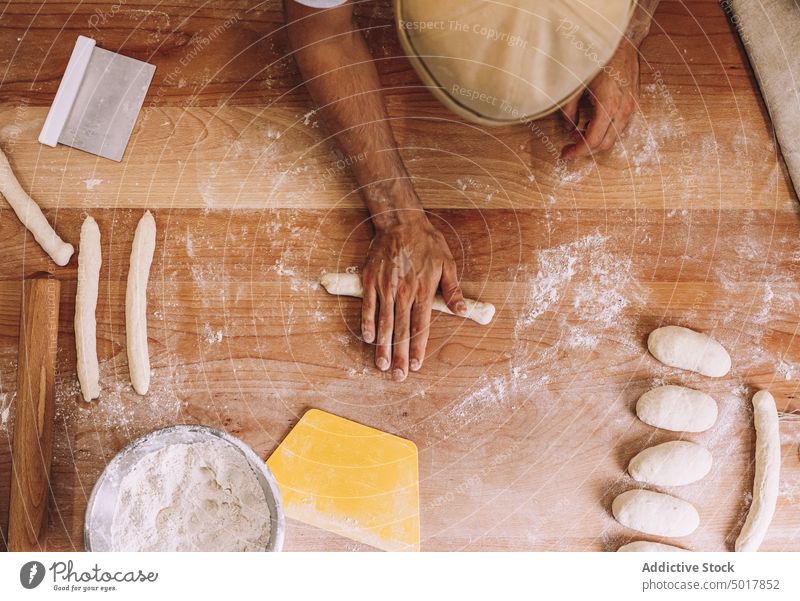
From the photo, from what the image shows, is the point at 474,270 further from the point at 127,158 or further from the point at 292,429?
the point at 127,158

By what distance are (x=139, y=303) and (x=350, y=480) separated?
1.16ft

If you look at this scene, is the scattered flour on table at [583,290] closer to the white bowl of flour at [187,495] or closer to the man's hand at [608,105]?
the man's hand at [608,105]

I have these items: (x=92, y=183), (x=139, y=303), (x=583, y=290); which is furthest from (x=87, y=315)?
(x=583, y=290)

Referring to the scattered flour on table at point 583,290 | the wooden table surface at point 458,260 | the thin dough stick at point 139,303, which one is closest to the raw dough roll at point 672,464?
the wooden table surface at point 458,260

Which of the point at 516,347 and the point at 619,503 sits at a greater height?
the point at 516,347

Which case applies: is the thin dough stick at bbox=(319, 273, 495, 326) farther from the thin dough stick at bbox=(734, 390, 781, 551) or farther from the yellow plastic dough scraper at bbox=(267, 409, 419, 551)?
the thin dough stick at bbox=(734, 390, 781, 551)

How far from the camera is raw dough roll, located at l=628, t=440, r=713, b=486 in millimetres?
694

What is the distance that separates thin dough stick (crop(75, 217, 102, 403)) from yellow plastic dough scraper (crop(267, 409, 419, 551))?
0.81 feet

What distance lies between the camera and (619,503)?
0.70m

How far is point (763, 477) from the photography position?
0.70 meters

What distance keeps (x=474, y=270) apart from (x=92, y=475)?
55 cm

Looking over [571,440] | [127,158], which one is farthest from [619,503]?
[127,158]

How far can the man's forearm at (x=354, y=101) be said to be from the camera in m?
0.70

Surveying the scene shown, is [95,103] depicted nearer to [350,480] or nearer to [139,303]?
[139,303]
